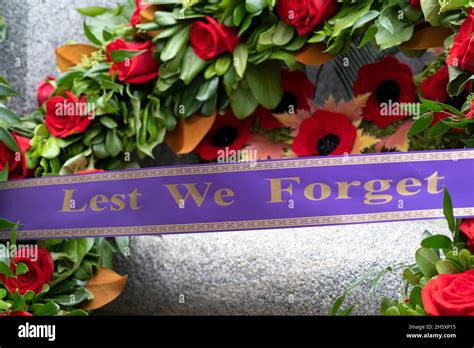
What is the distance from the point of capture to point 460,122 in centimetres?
153

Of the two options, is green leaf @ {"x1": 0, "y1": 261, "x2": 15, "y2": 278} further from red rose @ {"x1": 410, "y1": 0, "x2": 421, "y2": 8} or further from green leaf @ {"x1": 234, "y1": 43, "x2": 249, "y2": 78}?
red rose @ {"x1": 410, "y1": 0, "x2": 421, "y2": 8}

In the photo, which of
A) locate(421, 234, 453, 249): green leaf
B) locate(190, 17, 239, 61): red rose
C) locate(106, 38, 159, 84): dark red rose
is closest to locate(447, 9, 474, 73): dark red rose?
locate(421, 234, 453, 249): green leaf

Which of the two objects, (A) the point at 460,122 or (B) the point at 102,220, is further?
(B) the point at 102,220

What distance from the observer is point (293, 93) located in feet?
7.06

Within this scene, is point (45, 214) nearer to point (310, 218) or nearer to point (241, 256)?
point (241, 256)

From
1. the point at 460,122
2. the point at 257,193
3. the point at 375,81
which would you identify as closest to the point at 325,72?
the point at 375,81

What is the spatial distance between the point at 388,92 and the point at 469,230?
0.68 meters

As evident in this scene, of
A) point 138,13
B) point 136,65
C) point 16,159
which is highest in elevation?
point 138,13

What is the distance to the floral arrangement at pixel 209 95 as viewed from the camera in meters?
1.81

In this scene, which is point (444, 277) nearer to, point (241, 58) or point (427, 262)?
point (427, 262)

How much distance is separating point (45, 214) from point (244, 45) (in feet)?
1.98

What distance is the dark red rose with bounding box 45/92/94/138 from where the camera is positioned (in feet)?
6.47

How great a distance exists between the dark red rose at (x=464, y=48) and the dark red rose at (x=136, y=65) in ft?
2.45

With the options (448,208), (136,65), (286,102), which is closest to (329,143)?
(286,102)
